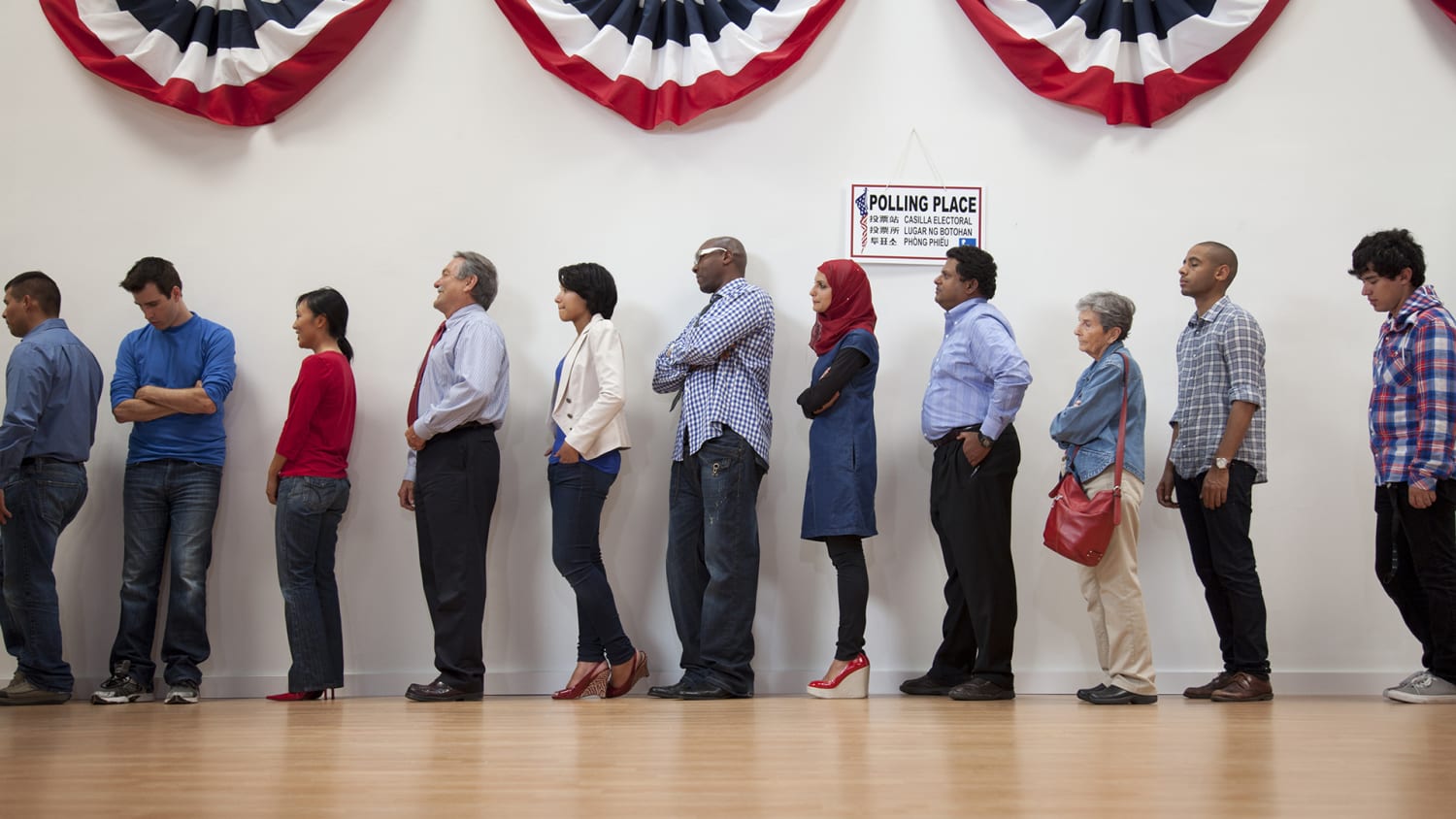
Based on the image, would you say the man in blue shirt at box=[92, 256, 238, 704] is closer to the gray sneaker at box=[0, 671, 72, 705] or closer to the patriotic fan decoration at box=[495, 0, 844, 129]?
the gray sneaker at box=[0, 671, 72, 705]

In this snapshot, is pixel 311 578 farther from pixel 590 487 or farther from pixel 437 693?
pixel 590 487

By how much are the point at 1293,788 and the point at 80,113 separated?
4.88m

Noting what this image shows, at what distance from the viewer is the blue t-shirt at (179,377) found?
4.31 m

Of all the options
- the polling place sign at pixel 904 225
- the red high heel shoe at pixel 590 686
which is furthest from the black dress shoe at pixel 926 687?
the polling place sign at pixel 904 225

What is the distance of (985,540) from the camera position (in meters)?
3.97

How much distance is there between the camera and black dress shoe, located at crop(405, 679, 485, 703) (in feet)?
13.2

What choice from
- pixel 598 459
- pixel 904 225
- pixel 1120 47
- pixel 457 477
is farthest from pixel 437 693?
pixel 1120 47

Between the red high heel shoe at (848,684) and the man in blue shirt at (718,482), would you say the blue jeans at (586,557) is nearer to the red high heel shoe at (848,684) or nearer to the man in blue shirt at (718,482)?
the man in blue shirt at (718,482)

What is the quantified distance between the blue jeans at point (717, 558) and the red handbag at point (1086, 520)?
104 cm

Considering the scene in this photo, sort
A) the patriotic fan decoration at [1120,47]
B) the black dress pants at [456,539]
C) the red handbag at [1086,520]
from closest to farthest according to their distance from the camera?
the red handbag at [1086,520], the black dress pants at [456,539], the patriotic fan decoration at [1120,47]

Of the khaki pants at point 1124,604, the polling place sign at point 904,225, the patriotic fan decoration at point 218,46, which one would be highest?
the patriotic fan decoration at point 218,46

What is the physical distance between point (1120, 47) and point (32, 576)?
4.64 metres

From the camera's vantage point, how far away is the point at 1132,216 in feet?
15.6

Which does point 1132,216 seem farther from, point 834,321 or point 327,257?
point 327,257
